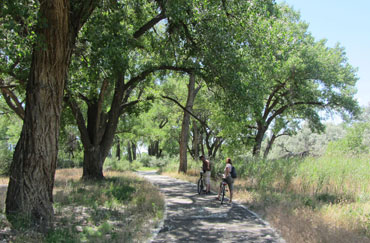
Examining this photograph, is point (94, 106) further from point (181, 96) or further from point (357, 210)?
Answer: point (181, 96)

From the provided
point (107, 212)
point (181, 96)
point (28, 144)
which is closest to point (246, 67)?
point (107, 212)

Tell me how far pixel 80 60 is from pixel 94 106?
4.76 metres

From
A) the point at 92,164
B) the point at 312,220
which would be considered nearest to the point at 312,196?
the point at 312,220

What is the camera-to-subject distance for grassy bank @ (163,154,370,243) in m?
6.91

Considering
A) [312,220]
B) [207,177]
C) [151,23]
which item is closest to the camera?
[312,220]

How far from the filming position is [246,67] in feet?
39.1

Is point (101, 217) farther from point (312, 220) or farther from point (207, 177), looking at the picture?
point (207, 177)

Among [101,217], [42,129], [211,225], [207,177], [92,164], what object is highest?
[42,129]

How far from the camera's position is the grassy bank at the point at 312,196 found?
691 cm

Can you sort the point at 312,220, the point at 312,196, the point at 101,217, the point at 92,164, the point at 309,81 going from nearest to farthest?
the point at 312,220, the point at 101,217, the point at 312,196, the point at 92,164, the point at 309,81

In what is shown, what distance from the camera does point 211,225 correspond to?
8.02 metres

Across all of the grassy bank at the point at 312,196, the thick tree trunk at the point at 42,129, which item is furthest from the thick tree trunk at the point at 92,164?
the thick tree trunk at the point at 42,129

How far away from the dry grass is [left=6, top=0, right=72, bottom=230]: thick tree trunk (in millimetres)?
5570

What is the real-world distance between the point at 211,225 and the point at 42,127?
491 cm
